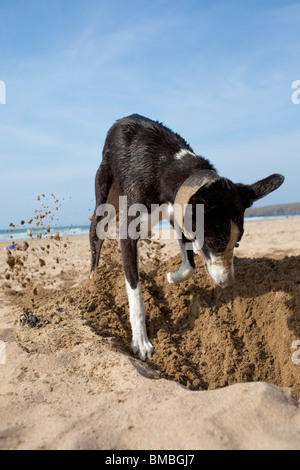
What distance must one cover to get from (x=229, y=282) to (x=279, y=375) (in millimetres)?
956

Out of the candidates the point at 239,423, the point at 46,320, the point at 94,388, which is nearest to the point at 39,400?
the point at 94,388

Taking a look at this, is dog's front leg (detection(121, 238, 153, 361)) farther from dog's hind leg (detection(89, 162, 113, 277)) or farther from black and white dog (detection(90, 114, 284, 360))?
dog's hind leg (detection(89, 162, 113, 277))

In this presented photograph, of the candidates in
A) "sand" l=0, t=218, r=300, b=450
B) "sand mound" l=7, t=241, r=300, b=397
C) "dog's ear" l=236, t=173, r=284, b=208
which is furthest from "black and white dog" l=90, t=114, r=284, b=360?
"sand" l=0, t=218, r=300, b=450

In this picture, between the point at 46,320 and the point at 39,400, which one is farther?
the point at 46,320

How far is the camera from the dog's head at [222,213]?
3.37 metres

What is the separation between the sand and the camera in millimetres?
2068

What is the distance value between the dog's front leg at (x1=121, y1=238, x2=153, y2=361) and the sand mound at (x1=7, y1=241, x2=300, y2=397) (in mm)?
110

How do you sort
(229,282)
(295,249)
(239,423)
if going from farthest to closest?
1. (295,249)
2. (229,282)
3. (239,423)

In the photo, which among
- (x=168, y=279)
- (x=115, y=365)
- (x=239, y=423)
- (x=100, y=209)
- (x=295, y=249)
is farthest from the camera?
(x=295, y=249)

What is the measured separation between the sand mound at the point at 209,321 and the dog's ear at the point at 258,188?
1.12 meters

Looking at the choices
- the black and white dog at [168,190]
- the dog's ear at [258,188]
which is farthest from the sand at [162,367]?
the dog's ear at [258,188]

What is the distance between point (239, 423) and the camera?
208cm

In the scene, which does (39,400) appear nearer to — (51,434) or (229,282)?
(51,434)

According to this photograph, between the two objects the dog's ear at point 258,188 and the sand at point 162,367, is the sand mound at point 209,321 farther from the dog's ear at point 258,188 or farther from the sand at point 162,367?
the dog's ear at point 258,188
